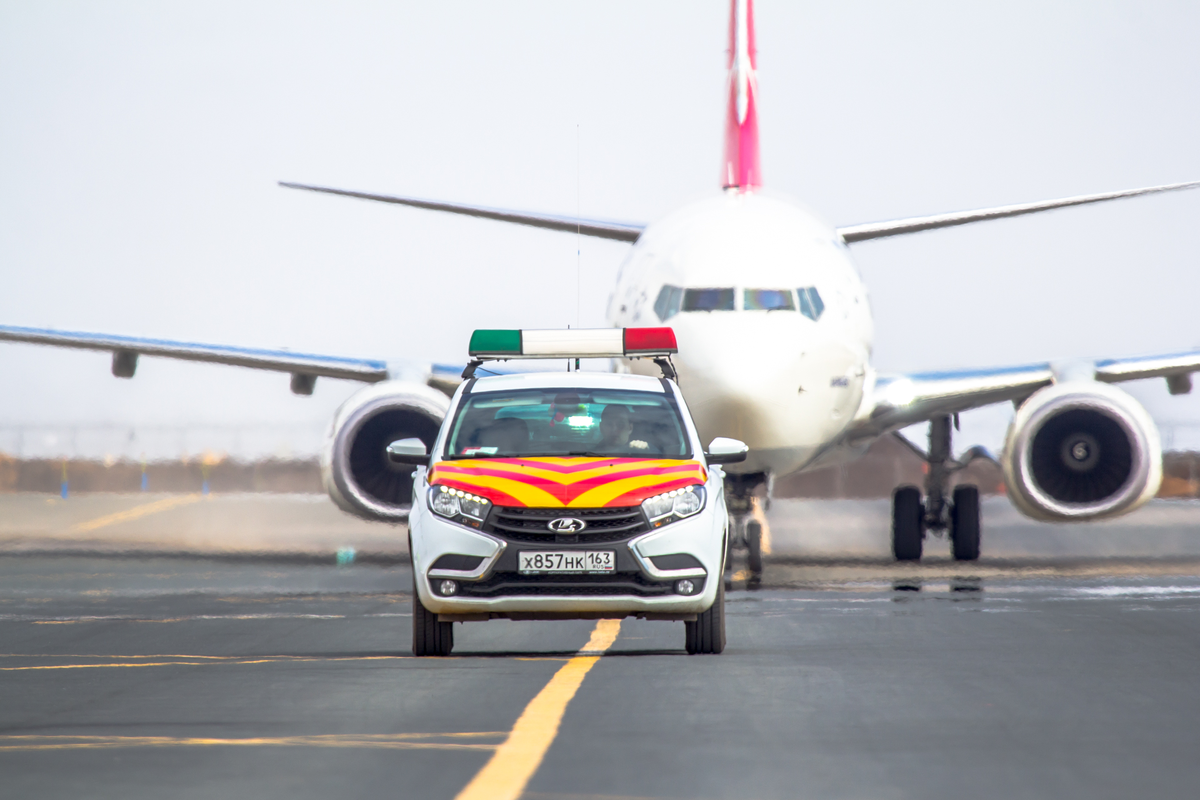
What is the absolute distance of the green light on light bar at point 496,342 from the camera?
1203 cm

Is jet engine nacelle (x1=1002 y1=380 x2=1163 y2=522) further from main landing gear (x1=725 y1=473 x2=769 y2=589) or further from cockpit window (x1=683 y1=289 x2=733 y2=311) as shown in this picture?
cockpit window (x1=683 y1=289 x2=733 y2=311)

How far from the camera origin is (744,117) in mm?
25047

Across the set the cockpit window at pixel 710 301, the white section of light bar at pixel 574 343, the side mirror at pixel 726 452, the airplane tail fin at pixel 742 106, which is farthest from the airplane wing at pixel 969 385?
the side mirror at pixel 726 452

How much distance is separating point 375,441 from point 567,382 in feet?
29.0

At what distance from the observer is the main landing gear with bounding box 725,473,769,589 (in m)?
18.7

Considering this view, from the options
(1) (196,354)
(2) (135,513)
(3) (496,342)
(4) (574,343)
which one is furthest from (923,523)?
(2) (135,513)

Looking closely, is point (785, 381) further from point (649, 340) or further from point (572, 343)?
point (649, 340)

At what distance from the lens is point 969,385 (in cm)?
2112

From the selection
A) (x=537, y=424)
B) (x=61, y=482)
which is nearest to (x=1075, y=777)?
(x=537, y=424)

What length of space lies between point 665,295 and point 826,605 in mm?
4732

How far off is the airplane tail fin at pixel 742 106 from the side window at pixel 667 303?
6.47 metres

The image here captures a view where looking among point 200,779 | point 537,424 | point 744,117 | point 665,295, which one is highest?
point 744,117

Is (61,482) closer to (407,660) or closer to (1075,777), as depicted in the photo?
(407,660)

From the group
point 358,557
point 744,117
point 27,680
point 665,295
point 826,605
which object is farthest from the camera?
point 744,117
